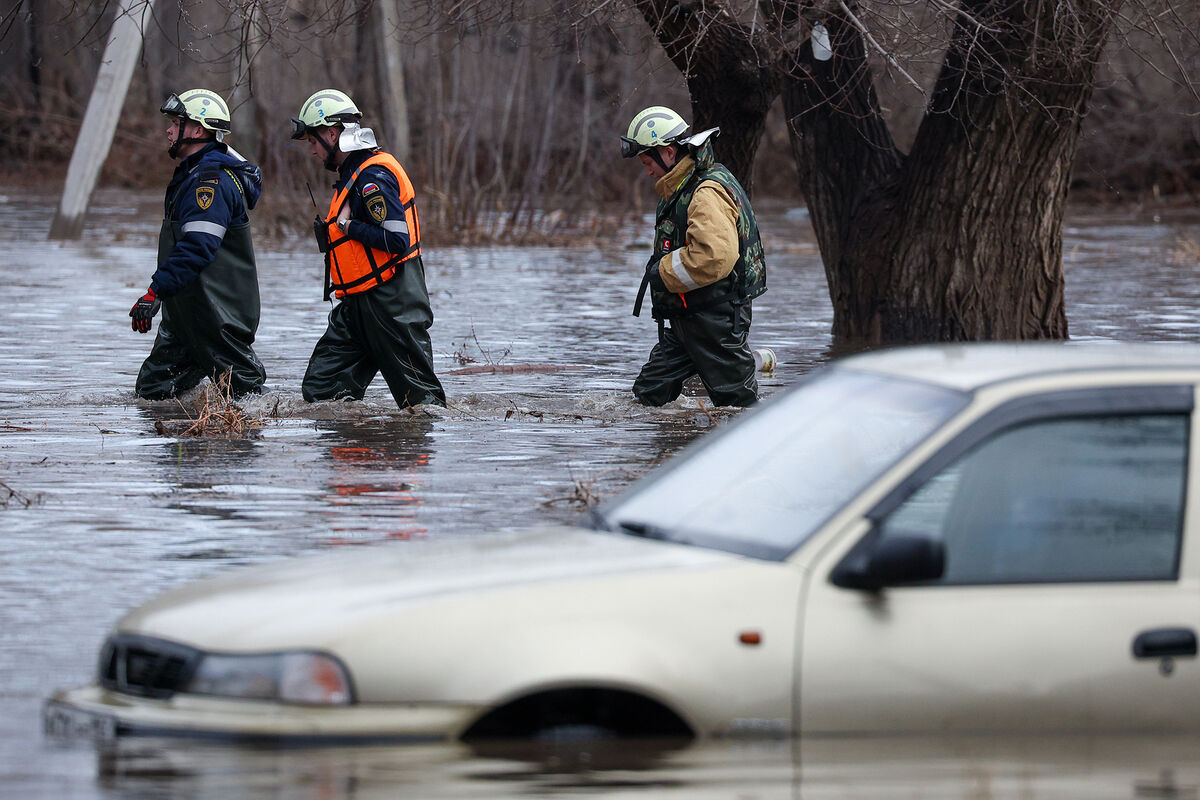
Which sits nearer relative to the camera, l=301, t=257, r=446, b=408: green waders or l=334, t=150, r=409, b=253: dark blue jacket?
l=334, t=150, r=409, b=253: dark blue jacket

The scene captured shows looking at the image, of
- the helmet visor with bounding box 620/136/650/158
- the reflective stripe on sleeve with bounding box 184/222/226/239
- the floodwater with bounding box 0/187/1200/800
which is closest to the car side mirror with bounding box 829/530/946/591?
the floodwater with bounding box 0/187/1200/800

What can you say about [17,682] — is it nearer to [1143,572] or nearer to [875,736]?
[875,736]

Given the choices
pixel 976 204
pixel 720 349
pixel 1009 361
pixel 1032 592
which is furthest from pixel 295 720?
pixel 976 204

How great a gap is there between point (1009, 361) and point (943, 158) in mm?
10607

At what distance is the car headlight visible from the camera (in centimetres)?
448

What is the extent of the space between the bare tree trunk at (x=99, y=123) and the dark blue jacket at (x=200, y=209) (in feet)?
53.1

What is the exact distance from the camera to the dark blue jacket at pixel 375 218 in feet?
35.7

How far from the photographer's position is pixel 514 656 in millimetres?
4453

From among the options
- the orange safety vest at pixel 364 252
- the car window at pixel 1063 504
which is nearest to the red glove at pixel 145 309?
the orange safety vest at pixel 364 252

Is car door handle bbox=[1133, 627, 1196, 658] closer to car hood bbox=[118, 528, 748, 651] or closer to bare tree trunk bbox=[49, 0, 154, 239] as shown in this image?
car hood bbox=[118, 528, 748, 651]

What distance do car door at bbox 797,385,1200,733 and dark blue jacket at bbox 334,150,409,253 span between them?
6.55 metres

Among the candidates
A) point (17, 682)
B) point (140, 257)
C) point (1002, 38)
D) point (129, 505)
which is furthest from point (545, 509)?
Answer: point (140, 257)

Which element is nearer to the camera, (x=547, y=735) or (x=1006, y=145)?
(x=547, y=735)

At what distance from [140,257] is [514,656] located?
23651 millimetres
